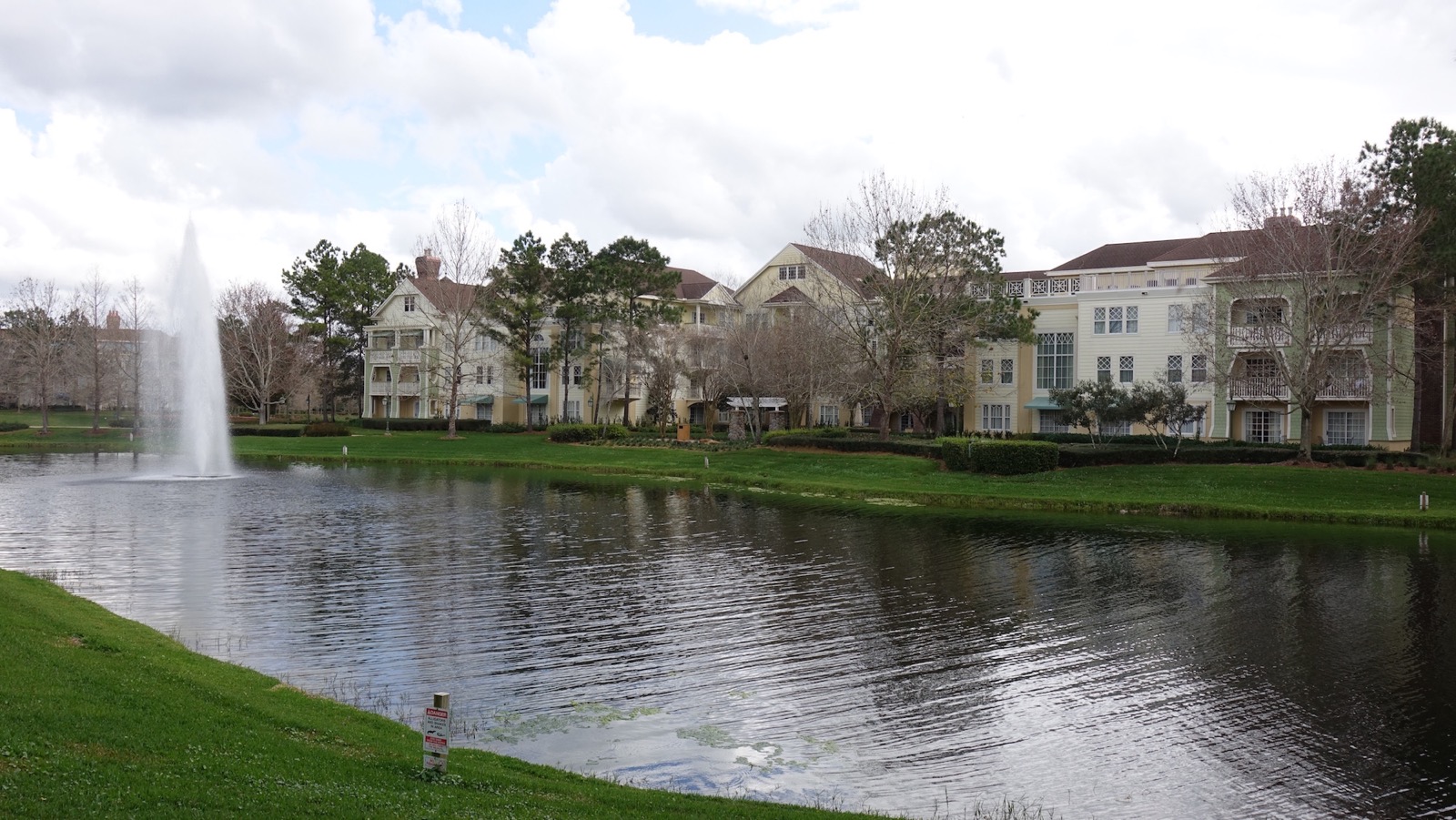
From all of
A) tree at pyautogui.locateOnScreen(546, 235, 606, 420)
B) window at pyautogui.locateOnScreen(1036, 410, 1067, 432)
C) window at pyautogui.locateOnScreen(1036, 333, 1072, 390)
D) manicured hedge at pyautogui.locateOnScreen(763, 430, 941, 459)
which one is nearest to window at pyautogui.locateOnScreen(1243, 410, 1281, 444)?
window at pyautogui.locateOnScreen(1036, 410, 1067, 432)

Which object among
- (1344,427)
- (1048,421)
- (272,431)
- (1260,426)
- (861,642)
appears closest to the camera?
(861,642)

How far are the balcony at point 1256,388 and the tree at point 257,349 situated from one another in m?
57.4

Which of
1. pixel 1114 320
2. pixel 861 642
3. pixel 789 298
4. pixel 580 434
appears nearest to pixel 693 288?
pixel 789 298

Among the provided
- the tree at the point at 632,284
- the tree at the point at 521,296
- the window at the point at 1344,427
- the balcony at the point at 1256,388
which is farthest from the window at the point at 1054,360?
the tree at the point at 521,296

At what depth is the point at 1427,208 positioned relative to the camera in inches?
1574

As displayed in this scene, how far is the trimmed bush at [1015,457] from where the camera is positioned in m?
41.1

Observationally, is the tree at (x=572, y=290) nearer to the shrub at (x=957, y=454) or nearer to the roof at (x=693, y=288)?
the roof at (x=693, y=288)

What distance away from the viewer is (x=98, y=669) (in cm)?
1098

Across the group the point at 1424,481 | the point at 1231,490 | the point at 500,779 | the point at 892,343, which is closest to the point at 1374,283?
the point at 1424,481

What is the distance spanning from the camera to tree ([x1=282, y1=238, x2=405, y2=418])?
83.7 m

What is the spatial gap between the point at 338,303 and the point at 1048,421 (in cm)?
5274

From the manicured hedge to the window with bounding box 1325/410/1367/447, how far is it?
76.0 ft

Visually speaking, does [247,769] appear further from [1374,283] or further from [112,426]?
[112,426]

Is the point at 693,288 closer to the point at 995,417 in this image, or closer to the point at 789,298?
the point at 789,298
